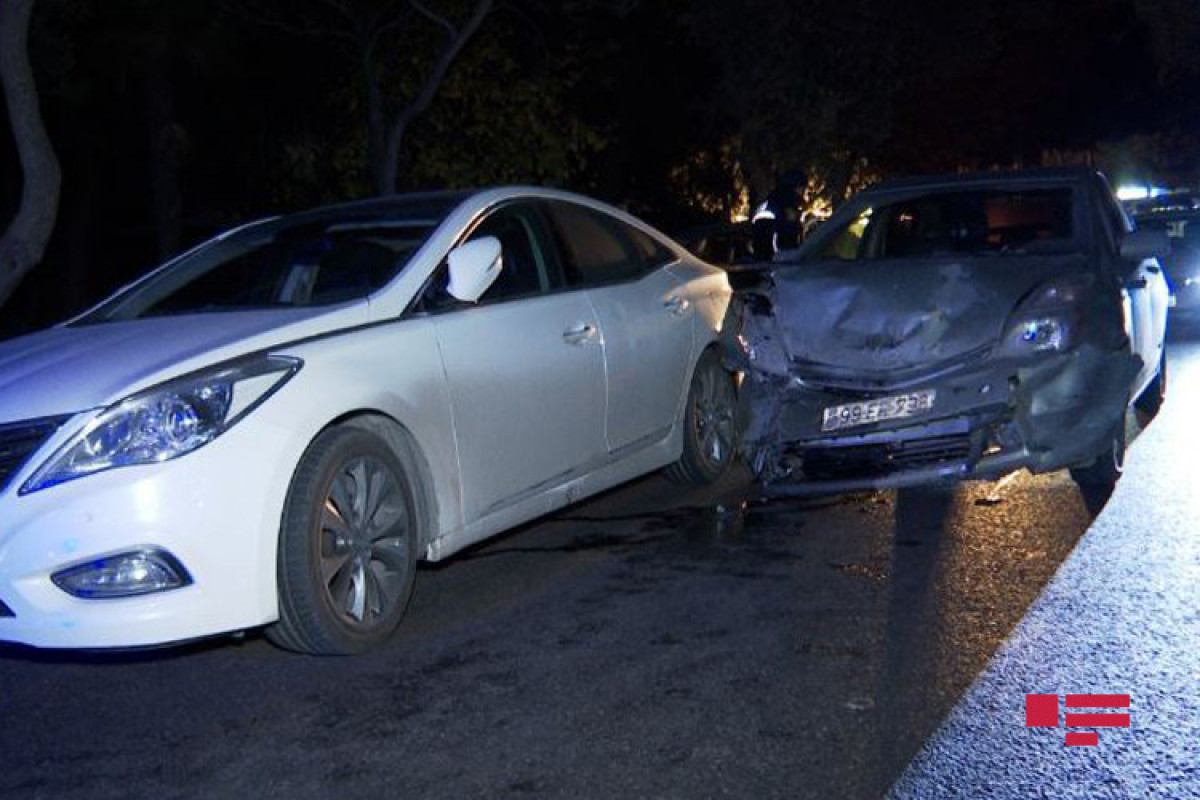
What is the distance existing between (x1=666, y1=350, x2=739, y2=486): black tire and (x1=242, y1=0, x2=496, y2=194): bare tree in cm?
774

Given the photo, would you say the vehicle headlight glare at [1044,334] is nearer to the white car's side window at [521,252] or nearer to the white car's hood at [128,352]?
the white car's side window at [521,252]

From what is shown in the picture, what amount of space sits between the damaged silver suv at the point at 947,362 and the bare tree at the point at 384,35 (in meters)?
8.23

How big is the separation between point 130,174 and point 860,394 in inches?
637

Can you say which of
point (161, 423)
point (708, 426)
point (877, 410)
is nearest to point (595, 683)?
point (161, 423)

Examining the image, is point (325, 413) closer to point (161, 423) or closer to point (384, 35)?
point (161, 423)

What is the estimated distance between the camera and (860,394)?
7070mm

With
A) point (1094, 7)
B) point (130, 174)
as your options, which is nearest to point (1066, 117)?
point (1094, 7)

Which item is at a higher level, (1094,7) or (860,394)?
(1094,7)

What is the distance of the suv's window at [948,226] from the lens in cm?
848

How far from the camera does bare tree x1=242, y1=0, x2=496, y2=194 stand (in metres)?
15.3

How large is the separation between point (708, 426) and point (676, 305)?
774mm

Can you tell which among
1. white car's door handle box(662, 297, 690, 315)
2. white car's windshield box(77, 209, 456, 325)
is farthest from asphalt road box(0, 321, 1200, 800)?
white car's windshield box(77, 209, 456, 325)

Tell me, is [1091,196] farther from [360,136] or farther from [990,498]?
[360,136]

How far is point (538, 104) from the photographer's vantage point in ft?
56.4
